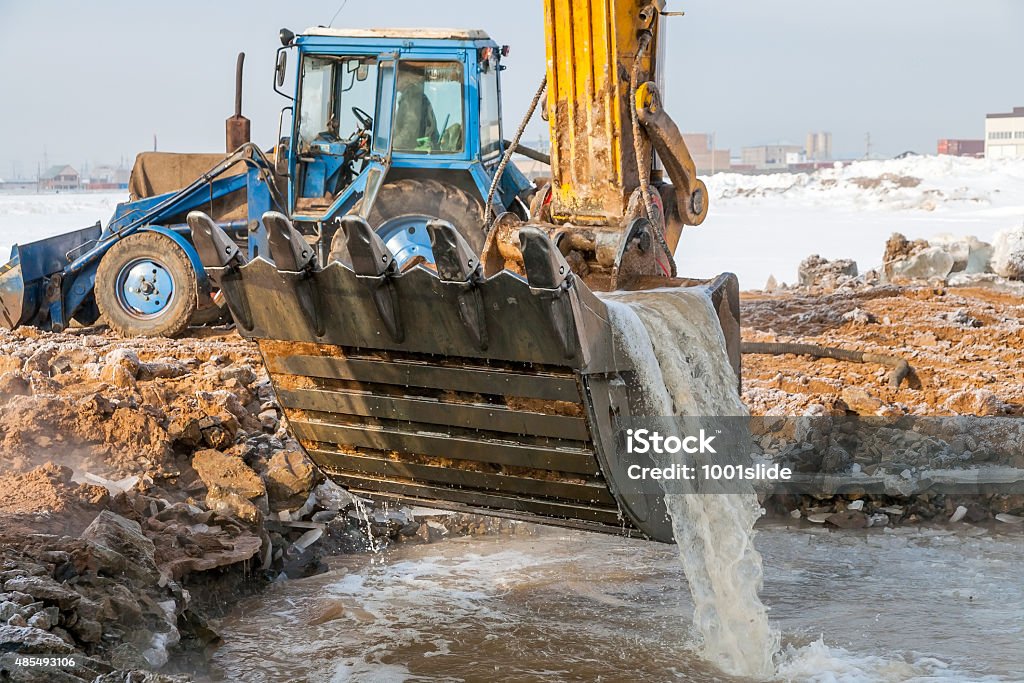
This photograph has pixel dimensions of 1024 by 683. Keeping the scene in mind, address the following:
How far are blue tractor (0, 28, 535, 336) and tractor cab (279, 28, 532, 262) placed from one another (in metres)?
0.01

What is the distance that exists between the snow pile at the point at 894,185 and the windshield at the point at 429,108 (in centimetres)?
2256

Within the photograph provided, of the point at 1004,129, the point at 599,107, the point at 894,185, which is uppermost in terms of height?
the point at 1004,129

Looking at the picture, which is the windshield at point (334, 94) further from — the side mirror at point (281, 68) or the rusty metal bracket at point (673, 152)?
the rusty metal bracket at point (673, 152)

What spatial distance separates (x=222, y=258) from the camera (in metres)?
4.25

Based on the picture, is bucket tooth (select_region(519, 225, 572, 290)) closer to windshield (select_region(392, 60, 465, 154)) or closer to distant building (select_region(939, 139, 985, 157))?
windshield (select_region(392, 60, 465, 154))

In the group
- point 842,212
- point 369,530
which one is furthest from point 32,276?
point 842,212

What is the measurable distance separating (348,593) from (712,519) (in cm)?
184

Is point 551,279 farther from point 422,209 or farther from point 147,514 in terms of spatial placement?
point 422,209

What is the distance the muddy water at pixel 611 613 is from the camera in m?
4.54

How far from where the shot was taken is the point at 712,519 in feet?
15.4

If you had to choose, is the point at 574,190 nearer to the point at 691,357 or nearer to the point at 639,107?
the point at 639,107

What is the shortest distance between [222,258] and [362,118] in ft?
17.0

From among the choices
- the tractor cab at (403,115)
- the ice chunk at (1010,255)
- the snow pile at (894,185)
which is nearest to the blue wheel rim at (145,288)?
the tractor cab at (403,115)

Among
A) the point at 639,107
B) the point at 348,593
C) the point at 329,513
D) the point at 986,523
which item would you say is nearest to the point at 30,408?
the point at 329,513
